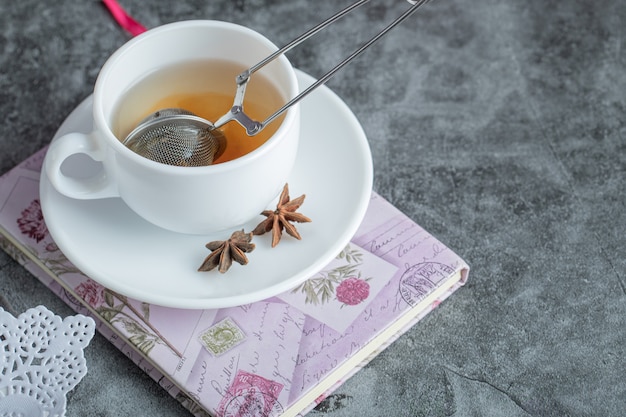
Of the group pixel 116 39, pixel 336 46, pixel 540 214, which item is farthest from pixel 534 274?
pixel 116 39

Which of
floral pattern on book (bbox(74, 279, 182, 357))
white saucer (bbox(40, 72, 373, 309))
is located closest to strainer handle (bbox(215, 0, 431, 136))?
white saucer (bbox(40, 72, 373, 309))

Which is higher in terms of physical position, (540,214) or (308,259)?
(308,259)

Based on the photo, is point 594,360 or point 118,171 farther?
point 594,360

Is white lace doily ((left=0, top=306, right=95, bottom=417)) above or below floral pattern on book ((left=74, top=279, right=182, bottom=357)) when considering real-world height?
above

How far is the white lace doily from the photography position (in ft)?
2.82

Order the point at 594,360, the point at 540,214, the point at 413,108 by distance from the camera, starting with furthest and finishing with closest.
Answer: the point at 413,108 < the point at 540,214 < the point at 594,360

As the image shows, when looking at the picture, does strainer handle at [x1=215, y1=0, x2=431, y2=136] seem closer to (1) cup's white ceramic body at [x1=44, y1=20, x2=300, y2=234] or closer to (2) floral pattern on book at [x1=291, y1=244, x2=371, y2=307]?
(1) cup's white ceramic body at [x1=44, y1=20, x2=300, y2=234]

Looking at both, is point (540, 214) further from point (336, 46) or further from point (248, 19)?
point (248, 19)

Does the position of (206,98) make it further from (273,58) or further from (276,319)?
(276,319)

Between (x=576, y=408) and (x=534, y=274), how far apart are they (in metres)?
0.18

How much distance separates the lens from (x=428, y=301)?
1.01 meters

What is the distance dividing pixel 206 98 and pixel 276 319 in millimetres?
288

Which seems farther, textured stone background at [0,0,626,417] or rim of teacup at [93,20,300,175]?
textured stone background at [0,0,626,417]

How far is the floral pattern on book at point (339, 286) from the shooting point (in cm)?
98
